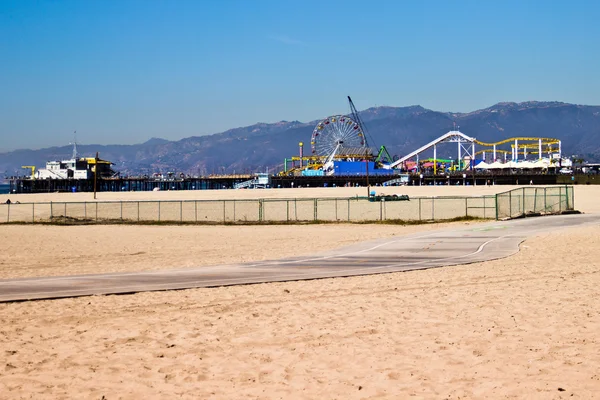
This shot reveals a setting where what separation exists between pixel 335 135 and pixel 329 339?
7213 inches

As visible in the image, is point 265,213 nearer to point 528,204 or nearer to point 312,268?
point 528,204

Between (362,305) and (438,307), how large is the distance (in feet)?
4.65

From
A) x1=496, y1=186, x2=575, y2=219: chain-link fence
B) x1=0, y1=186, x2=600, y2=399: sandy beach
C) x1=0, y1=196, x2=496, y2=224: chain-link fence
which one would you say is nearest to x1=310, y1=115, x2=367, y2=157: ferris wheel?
x1=0, y1=196, x2=496, y2=224: chain-link fence

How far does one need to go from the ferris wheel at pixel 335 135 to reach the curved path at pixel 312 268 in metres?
158

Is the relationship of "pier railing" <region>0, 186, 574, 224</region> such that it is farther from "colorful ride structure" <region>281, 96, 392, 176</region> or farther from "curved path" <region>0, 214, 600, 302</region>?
"colorful ride structure" <region>281, 96, 392, 176</region>

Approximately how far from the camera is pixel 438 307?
39.7 feet

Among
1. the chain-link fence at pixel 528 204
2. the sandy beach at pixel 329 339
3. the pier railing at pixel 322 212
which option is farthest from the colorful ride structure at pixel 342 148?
the sandy beach at pixel 329 339

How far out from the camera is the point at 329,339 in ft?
31.9

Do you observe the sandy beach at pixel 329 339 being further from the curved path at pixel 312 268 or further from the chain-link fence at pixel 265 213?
the chain-link fence at pixel 265 213

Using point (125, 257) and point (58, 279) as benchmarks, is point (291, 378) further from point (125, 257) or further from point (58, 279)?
point (125, 257)

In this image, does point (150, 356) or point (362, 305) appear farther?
point (362, 305)

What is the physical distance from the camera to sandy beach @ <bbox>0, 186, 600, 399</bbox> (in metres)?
7.50

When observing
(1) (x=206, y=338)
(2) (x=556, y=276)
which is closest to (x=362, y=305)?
(1) (x=206, y=338)

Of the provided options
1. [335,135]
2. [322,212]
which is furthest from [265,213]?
[335,135]
